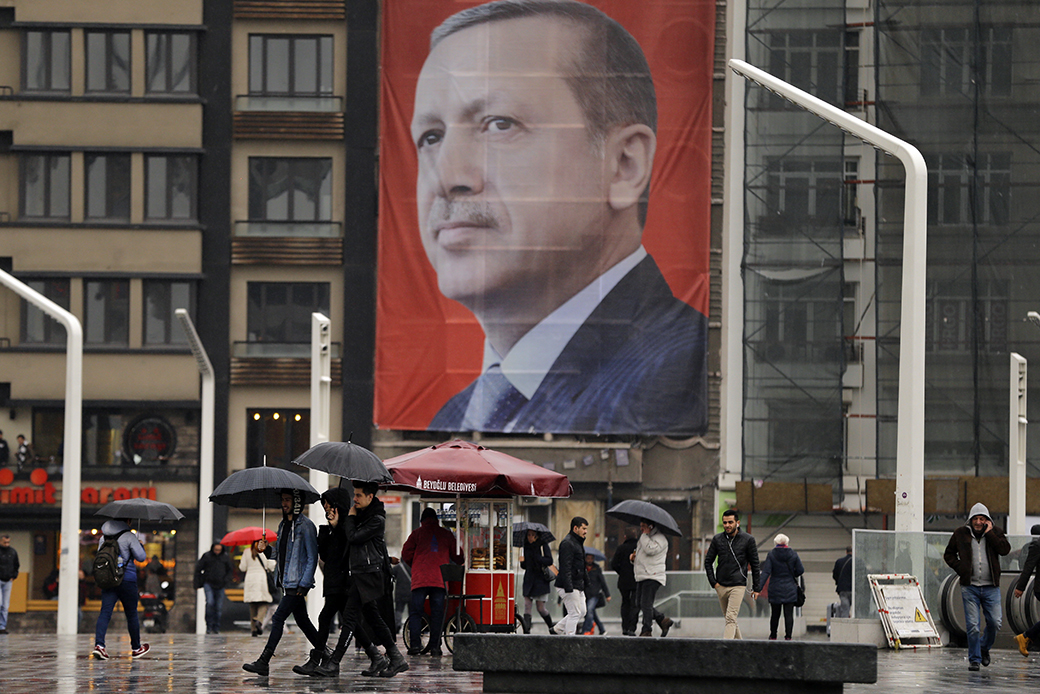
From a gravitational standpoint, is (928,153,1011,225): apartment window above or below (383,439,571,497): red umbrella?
above

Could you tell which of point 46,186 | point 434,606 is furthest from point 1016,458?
point 46,186

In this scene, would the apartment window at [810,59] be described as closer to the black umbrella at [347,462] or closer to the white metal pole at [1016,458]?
the white metal pole at [1016,458]

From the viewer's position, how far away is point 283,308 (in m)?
44.6

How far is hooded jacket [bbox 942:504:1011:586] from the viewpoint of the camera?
1792 centimetres

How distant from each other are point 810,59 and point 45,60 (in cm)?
2136

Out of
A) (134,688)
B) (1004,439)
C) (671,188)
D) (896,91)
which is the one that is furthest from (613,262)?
(134,688)

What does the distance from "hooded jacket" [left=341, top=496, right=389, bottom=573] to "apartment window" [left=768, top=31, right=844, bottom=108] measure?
30148 millimetres

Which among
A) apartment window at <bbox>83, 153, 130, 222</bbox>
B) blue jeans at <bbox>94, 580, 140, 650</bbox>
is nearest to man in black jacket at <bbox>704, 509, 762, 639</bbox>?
blue jeans at <bbox>94, 580, 140, 650</bbox>

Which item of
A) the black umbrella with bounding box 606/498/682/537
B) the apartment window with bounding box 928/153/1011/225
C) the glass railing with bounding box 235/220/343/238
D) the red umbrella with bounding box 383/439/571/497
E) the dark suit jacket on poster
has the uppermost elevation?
the apartment window with bounding box 928/153/1011/225

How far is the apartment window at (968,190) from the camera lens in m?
39.5

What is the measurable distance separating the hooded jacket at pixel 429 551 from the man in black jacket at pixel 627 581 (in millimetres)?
4819

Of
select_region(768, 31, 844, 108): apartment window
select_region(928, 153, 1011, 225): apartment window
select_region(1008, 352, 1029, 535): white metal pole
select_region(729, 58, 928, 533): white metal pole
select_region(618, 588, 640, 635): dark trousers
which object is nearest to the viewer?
select_region(729, 58, 928, 533): white metal pole

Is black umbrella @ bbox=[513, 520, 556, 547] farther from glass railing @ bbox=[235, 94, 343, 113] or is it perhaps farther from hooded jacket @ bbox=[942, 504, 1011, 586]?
glass railing @ bbox=[235, 94, 343, 113]

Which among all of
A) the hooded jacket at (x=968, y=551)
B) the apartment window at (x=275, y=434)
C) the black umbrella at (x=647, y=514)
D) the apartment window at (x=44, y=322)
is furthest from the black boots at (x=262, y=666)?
the apartment window at (x=44, y=322)
